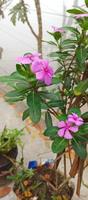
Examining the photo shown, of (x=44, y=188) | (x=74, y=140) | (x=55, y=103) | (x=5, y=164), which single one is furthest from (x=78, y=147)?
(x=5, y=164)

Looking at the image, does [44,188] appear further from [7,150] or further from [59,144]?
[59,144]

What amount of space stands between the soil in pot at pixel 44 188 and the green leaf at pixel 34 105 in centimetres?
54

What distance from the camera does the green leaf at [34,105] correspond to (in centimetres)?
134

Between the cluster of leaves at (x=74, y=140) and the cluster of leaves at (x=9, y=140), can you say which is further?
the cluster of leaves at (x=9, y=140)

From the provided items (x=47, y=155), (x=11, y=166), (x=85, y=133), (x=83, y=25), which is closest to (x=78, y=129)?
(x=85, y=133)

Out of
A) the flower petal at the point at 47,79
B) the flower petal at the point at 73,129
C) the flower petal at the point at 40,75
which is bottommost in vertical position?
the flower petal at the point at 73,129

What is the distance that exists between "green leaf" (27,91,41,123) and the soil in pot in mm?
541

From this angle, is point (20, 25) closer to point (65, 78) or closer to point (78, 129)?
point (65, 78)

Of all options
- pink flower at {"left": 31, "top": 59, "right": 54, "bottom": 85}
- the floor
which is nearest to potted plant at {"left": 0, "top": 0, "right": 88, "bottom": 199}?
pink flower at {"left": 31, "top": 59, "right": 54, "bottom": 85}

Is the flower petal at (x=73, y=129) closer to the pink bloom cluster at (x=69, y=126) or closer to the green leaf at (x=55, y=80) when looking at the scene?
the pink bloom cluster at (x=69, y=126)

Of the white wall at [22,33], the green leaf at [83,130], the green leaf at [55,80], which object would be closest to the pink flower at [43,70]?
the green leaf at [55,80]

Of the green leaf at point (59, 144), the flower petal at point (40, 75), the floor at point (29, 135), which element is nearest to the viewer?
the flower petal at point (40, 75)

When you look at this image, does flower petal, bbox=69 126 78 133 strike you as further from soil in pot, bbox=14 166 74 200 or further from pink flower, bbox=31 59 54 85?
soil in pot, bbox=14 166 74 200

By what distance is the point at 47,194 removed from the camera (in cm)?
184
